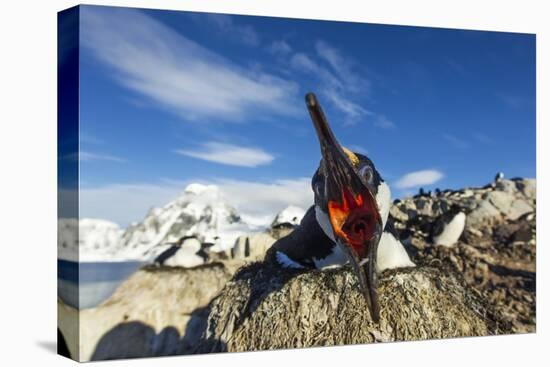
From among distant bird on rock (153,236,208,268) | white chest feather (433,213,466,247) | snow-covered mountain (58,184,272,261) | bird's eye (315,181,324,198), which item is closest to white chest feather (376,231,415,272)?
white chest feather (433,213,466,247)

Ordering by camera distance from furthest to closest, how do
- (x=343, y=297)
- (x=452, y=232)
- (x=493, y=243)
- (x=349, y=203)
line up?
(x=493, y=243) < (x=452, y=232) < (x=343, y=297) < (x=349, y=203)

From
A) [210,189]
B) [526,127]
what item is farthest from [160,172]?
[526,127]

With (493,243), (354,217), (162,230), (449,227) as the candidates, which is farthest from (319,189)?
(493,243)

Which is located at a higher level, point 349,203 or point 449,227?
point 349,203

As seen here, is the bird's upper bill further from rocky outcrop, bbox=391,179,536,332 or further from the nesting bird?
rocky outcrop, bbox=391,179,536,332

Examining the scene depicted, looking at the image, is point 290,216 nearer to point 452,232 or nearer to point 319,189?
point 319,189

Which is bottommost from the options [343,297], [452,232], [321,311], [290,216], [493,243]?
[321,311]
